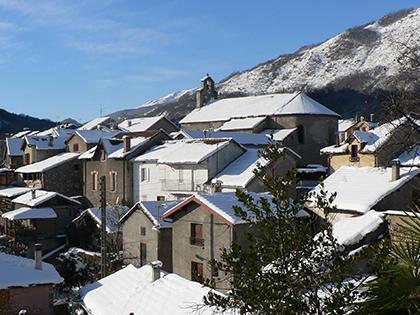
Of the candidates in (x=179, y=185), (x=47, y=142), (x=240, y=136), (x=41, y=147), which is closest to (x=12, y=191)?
(x=41, y=147)

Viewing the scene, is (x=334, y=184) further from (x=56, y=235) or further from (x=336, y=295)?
(x=336, y=295)

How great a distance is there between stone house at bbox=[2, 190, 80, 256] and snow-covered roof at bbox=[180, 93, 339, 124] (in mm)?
19799

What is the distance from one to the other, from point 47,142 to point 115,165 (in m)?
13.8

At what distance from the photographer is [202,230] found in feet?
81.8

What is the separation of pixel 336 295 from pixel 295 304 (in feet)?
1.61

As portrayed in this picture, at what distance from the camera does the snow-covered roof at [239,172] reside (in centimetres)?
3309

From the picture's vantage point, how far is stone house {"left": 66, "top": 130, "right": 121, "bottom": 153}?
48556 mm

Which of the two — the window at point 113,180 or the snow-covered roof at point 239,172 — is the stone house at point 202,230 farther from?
the window at point 113,180

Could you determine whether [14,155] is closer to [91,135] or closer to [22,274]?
[91,135]

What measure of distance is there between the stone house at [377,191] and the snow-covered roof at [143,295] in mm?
9109

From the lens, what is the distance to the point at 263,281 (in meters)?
5.53

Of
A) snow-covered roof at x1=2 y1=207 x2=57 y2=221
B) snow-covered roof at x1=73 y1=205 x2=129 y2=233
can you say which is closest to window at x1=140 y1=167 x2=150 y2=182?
snow-covered roof at x1=73 y1=205 x2=129 y2=233

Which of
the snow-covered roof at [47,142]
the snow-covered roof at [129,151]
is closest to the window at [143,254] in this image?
the snow-covered roof at [129,151]

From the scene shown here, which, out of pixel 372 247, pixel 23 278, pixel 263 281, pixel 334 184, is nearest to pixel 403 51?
pixel 372 247
